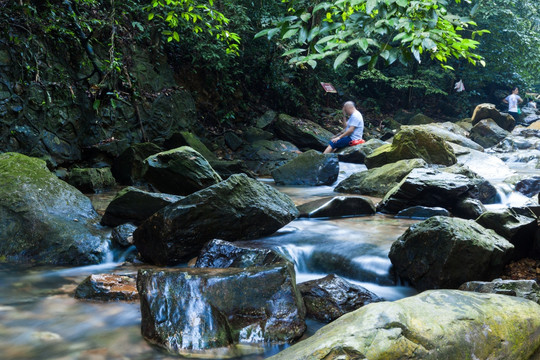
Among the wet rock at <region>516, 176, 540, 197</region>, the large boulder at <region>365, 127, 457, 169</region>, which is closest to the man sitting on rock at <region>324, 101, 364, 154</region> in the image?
the large boulder at <region>365, 127, 457, 169</region>

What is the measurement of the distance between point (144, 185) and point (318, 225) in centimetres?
444

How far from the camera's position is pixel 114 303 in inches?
131

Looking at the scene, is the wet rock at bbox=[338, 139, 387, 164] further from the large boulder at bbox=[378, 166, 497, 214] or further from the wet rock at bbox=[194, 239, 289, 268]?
the wet rock at bbox=[194, 239, 289, 268]

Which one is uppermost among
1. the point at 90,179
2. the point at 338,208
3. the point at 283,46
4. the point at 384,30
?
the point at 283,46

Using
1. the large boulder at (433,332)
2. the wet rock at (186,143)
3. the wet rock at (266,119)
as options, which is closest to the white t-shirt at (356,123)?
the wet rock at (266,119)

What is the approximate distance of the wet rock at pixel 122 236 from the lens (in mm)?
4723

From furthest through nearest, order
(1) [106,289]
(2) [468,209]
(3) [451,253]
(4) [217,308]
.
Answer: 1. (2) [468,209]
2. (1) [106,289]
3. (3) [451,253]
4. (4) [217,308]

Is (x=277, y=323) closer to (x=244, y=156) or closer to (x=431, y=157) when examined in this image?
(x=431, y=157)

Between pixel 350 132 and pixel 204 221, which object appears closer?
pixel 204 221

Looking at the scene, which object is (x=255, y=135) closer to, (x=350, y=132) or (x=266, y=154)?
(x=266, y=154)

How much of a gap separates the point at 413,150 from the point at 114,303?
743 cm

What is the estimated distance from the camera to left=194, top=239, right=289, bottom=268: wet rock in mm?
3564

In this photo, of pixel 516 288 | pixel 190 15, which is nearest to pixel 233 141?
pixel 190 15

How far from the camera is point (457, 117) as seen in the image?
22953 millimetres
